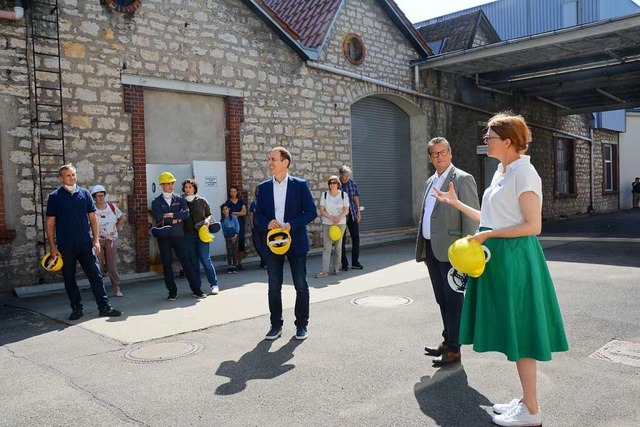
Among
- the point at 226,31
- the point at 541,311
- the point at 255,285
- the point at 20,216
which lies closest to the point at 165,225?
the point at 255,285

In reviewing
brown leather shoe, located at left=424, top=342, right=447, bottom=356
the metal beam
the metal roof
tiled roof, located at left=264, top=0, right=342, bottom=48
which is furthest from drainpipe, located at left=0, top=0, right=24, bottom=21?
the metal beam

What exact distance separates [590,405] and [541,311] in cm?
97

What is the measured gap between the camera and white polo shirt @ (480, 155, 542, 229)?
335 centimetres

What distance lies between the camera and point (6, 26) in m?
8.70

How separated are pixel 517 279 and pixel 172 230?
571 cm

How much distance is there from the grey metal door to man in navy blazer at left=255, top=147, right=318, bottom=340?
908cm

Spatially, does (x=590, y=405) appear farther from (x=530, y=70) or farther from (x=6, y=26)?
(x=530, y=70)

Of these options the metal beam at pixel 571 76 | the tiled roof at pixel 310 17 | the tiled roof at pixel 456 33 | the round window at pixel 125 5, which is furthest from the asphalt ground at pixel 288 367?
the tiled roof at pixel 456 33

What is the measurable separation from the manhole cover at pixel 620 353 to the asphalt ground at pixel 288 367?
8 centimetres

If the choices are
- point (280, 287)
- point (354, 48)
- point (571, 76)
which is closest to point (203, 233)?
point (280, 287)

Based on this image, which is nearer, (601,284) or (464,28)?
(601,284)

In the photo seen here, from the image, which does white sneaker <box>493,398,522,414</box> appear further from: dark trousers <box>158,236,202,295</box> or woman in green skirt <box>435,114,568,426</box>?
dark trousers <box>158,236,202,295</box>

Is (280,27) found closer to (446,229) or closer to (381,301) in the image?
(381,301)

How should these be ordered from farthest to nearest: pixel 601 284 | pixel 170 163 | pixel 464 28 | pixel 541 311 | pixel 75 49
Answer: pixel 464 28 → pixel 170 163 → pixel 75 49 → pixel 601 284 → pixel 541 311
